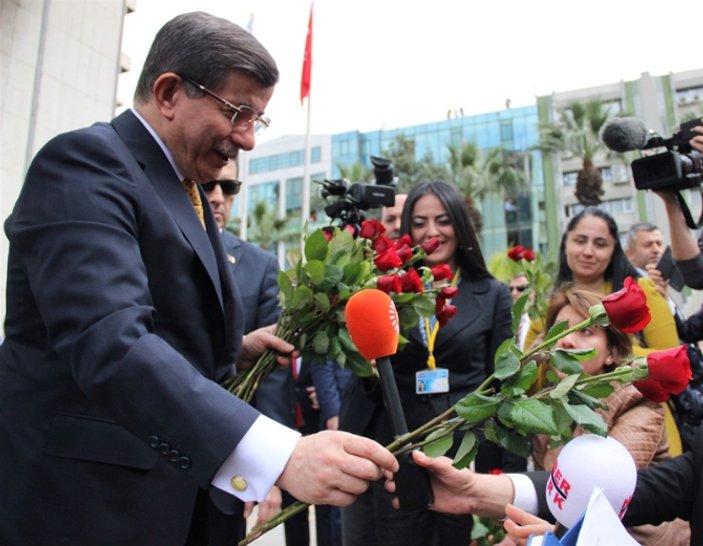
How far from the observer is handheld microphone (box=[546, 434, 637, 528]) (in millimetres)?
1172

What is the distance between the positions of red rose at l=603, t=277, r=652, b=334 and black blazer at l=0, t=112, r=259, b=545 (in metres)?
0.68

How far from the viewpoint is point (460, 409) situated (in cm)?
121

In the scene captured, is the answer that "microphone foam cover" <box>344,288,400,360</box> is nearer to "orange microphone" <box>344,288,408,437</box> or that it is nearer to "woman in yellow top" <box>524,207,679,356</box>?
"orange microphone" <box>344,288,408,437</box>

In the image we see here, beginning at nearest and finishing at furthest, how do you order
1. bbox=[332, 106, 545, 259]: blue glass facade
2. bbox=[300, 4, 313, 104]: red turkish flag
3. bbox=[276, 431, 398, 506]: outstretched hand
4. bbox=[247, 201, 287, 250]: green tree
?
bbox=[276, 431, 398, 506]: outstretched hand < bbox=[300, 4, 313, 104]: red turkish flag < bbox=[247, 201, 287, 250]: green tree < bbox=[332, 106, 545, 259]: blue glass facade

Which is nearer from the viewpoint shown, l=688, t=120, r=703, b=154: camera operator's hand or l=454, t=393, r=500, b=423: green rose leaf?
l=454, t=393, r=500, b=423: green rose leaf

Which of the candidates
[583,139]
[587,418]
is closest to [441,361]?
[587,418]

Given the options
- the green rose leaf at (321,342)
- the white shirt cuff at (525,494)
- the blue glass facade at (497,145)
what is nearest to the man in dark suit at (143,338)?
the green rose leaf at (321,342)

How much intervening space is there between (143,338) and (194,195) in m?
0.67

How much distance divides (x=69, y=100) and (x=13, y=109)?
90 cm

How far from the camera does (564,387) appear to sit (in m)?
1.16

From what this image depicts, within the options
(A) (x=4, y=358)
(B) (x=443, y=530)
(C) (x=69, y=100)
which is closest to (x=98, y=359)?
(A) (x=4, y=358)

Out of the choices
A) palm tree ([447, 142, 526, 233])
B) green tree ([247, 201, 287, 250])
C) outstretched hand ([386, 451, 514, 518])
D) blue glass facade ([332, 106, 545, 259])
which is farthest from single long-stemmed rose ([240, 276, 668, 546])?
blue glass facade ([332, 106, 545, 259])

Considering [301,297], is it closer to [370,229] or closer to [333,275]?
[333,275]

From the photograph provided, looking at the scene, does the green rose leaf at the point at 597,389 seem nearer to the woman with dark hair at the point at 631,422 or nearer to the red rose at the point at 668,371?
the red rose at the point at 668,371
